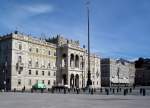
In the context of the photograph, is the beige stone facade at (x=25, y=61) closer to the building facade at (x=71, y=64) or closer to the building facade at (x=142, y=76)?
the building facade at (x=71, y=64)

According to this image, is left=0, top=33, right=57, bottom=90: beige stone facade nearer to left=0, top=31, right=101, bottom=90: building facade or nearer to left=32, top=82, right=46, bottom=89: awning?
left=0, top=31, right=101, bottom=90: building facade

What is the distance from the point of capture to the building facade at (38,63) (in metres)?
75.4

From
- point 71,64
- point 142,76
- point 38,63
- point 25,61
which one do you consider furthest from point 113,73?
point 25,61

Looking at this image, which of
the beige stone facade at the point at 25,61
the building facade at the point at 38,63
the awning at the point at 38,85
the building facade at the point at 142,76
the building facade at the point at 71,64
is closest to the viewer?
the beige stone facade at the point at 25,61

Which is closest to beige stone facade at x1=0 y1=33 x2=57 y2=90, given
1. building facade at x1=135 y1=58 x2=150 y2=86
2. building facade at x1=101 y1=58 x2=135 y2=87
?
building facade at x1=101 y1=58 x2=135 y2=87

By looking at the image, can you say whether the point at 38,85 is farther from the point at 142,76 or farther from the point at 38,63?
the point at 142,76

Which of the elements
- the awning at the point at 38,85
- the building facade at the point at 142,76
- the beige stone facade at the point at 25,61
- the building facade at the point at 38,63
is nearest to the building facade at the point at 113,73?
the building facade at the point at 142,76

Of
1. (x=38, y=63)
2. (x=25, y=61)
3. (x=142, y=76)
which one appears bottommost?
(x=142, y=76)

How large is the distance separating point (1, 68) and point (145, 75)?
120 meters

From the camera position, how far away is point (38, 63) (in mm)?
83062

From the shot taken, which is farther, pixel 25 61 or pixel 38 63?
pixel 38 63

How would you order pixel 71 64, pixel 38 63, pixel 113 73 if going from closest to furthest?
pixel 38 63 < pixel 71 64 < pixel 113 73

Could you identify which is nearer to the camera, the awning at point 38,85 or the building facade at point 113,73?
the awning at point 38,85

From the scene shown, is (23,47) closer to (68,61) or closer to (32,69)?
(32,69)
